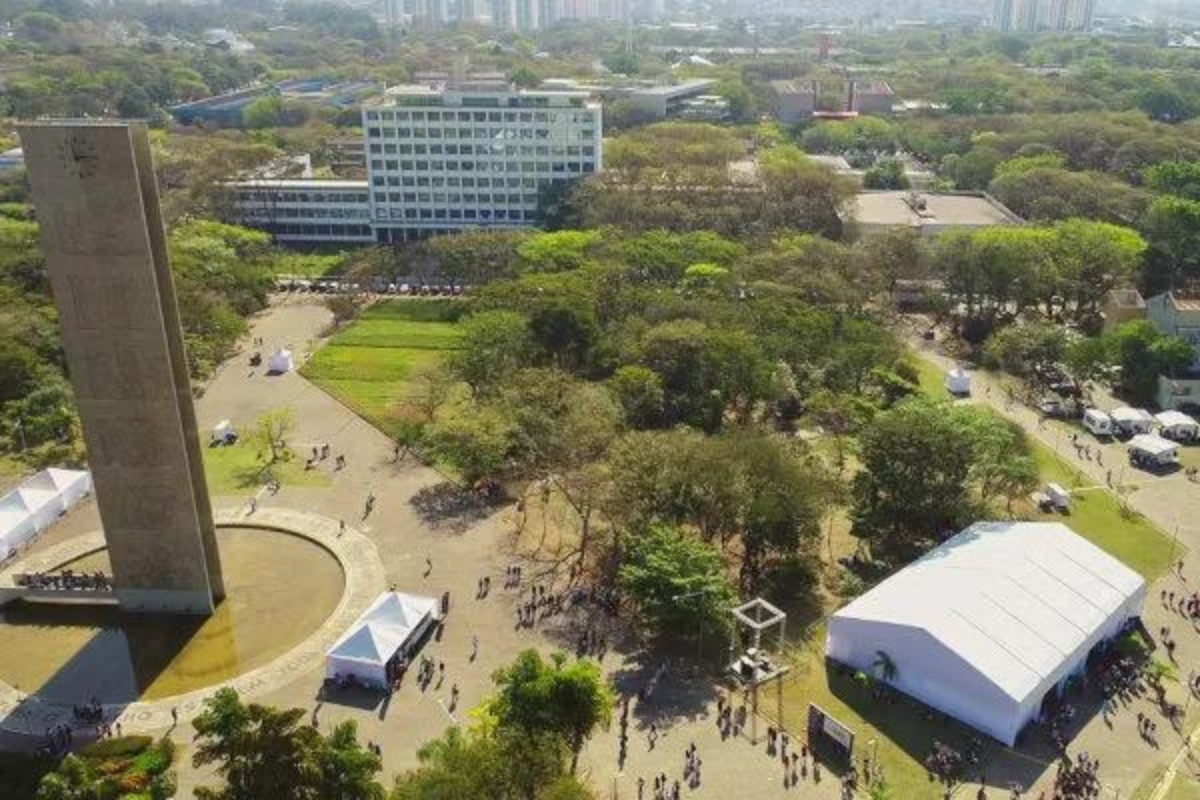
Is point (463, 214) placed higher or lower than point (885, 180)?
lower

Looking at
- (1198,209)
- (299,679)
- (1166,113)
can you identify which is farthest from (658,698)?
(1166,113)

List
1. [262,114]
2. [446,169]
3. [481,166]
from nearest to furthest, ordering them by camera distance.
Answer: [446,169]
[481,166]
[262,114]

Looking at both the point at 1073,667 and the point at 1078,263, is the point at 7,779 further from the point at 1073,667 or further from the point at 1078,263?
the point at 1078,263

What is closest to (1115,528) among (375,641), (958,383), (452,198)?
(958,383)

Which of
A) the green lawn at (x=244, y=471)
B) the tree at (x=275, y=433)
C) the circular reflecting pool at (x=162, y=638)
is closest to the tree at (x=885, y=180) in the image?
the tree at (x=275, y=433)

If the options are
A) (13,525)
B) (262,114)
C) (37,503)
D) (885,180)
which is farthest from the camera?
(262,114)

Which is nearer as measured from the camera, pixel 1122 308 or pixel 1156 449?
pixel 1156 449

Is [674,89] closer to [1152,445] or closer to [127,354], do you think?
[1152,445]
